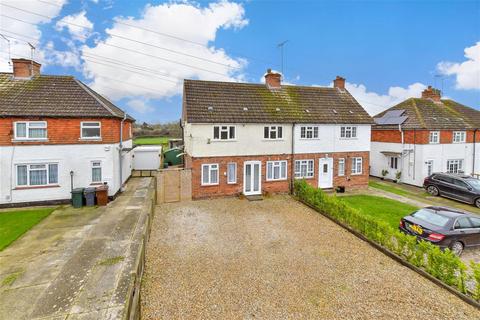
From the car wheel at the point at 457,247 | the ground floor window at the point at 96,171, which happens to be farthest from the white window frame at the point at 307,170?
the ground floor window at the point at 96,171

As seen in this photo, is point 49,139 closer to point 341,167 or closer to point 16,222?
point 16,222

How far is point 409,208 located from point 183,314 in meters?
16.1

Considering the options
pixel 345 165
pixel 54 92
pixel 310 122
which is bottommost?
pixel 345 165

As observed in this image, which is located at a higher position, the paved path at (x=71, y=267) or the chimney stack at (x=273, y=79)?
the chimney stack at (x=273, y=79)

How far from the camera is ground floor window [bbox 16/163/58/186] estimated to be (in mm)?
15852

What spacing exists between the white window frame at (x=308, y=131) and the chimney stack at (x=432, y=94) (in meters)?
17.8

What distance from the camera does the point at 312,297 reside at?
757 cm

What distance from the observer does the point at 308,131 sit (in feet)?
67.1

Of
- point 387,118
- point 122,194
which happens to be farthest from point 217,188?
point 387,118

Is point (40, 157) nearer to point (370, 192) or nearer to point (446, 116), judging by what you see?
point (370, 192)

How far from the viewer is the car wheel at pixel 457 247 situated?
34.9 feet

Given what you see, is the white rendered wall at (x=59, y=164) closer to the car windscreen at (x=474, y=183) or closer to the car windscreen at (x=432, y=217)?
the car windscreen at (x=432, y=217)

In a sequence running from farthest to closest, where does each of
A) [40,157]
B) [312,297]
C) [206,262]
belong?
[40,157] < [206,262] < [312,297]

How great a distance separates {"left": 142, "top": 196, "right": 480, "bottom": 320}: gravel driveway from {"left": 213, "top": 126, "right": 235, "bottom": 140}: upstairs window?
6.72 meters
